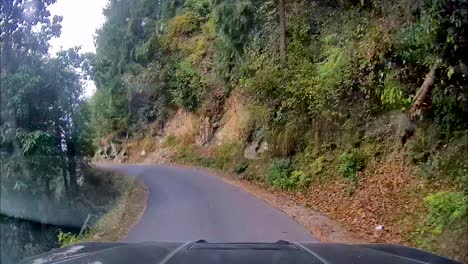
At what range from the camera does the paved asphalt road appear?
394 inches

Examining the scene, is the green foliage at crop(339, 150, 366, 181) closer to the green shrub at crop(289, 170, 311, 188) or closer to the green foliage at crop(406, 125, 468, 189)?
the green shrub at crop(289, 170, 311, 188)

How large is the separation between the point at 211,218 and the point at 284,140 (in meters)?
6.39

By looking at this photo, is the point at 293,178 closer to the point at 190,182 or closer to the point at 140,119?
the point at 190,182

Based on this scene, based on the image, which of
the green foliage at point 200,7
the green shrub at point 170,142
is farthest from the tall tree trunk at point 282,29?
the green shrub at point 170,142

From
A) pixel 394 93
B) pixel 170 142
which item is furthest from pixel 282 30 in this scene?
pixel 170 142

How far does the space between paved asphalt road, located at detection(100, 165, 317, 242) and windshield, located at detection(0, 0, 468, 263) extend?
2.4 inches

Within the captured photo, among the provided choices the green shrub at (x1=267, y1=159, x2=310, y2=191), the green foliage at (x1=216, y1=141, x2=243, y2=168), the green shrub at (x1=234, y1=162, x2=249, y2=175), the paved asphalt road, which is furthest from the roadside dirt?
the green foliage at (x1=216, y1=141, x2=243, y2=168)

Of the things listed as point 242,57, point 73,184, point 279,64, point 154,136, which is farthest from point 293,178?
point 154,136

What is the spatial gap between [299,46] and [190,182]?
6956 mm

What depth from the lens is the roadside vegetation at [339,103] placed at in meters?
9.14

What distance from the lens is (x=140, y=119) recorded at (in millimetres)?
36781

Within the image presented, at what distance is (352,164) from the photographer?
13305 millimetres

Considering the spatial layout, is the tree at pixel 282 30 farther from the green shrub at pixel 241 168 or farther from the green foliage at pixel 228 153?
the green foliage at pixel 228 153

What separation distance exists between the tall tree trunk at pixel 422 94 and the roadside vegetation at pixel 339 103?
0.9 inches
